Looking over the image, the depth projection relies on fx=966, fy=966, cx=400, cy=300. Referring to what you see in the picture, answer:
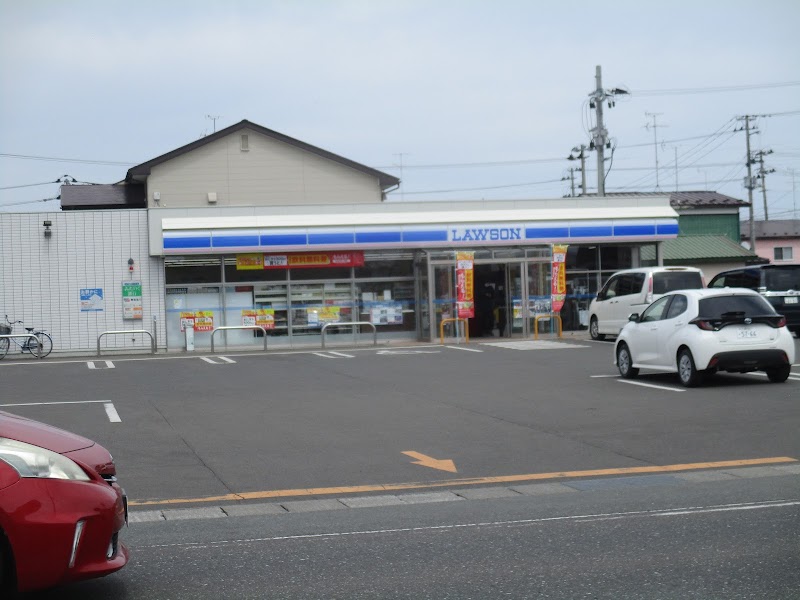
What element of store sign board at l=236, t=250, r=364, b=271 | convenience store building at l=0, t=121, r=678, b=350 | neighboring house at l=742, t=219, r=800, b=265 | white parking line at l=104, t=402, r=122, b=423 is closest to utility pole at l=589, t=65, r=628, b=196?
convenience store building at l=0, t=121, r=678, b=350

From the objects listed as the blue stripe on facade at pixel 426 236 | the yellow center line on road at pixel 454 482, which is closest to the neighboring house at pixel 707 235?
the blue stripe on facade at pixel 426 236

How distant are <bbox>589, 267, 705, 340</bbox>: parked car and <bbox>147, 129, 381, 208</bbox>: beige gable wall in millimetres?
12659

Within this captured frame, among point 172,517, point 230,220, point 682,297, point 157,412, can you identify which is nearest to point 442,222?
point 230,220

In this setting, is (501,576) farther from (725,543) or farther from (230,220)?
(230,220)

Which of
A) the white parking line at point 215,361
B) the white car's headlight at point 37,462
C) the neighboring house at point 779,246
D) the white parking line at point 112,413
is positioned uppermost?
the neighboring house at point 779,246

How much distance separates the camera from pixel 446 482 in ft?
30.5

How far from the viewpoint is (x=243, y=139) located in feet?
125

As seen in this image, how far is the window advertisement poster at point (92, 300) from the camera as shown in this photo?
29.9 m

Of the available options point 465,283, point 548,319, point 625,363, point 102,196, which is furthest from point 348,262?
point 625,363

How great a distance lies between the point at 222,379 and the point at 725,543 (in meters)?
14.0

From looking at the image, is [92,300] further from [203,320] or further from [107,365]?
[107,365]

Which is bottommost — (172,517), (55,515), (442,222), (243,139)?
(172,517)

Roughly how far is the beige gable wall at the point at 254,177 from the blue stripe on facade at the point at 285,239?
263 inches

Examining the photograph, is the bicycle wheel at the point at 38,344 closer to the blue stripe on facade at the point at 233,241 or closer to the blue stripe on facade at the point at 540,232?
the blue stripe on facade at the point at 233,241
